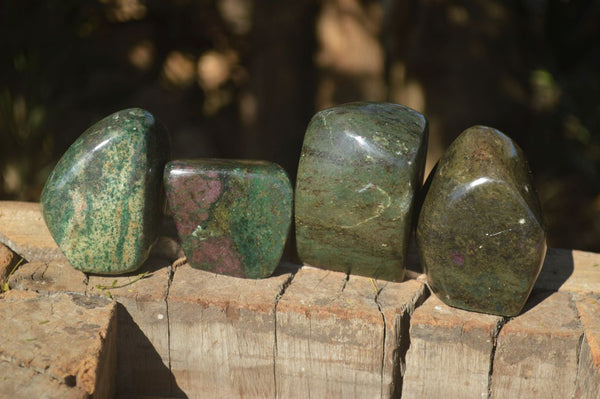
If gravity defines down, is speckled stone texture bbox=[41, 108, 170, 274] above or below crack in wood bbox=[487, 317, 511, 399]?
above

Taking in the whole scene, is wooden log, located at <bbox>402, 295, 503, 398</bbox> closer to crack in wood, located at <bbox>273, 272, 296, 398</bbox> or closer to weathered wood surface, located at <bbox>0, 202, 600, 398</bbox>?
weathered wood surface, located at <bbox>0, 202, 600, 398</bbox>

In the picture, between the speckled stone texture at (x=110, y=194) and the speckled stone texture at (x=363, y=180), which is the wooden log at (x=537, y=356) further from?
the speckled stone texture at (x=110, y=194)

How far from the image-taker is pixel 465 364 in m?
1.84

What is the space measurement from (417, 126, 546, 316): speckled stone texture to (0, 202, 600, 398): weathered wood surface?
0.09m

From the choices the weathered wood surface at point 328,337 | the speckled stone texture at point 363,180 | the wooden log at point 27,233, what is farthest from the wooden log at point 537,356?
the wooden log at point 27,233

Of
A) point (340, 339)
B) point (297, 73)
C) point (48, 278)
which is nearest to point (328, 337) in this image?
point (340, 339)

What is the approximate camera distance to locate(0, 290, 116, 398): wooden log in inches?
62.9

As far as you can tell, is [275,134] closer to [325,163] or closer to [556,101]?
[556,101]

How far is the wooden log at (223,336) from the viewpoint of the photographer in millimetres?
1888

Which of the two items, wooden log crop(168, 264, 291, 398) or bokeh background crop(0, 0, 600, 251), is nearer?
wooden log crop(168, 264, 291, 398)

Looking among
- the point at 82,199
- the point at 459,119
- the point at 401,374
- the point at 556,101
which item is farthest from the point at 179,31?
the point at 401,374

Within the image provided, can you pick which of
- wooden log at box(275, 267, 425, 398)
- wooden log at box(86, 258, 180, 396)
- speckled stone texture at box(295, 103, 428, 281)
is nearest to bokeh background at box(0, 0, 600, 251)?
speckled stone texture at box(295, 103, 428, 281)

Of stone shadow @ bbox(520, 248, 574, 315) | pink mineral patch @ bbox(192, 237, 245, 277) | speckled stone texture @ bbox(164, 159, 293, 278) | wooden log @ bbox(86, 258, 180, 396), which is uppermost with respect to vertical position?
speckled stone texture @ bbox(164, 159, 293, 278)

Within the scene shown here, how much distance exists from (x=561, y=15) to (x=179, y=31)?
2.36 meters
